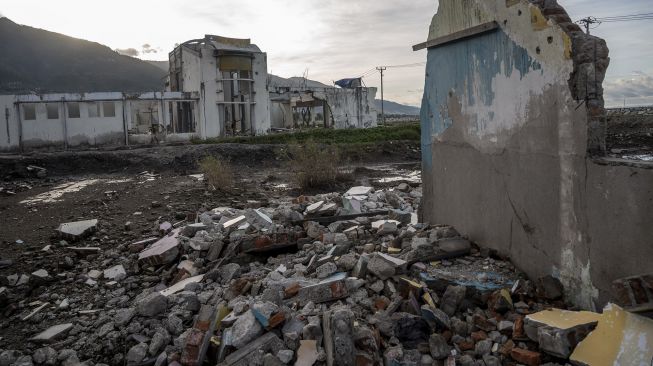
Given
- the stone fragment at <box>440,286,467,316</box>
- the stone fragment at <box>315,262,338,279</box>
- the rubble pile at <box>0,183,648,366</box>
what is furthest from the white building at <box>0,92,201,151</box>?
the stone fragment at <box>440,286,467,316</box>

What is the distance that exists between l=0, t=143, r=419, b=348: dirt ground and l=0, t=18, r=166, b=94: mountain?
70.6 meters

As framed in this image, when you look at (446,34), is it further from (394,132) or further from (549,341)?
(394,132)

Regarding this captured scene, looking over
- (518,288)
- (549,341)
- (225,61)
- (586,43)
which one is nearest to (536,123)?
(586,43)

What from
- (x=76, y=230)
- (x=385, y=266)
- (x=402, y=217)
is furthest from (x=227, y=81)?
(x=385, y=266)

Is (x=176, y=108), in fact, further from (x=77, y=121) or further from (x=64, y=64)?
(x=64, y=64)

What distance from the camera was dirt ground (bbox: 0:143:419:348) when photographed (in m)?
6.86

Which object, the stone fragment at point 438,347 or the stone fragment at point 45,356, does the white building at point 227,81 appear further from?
the stone fragment at point 438,347

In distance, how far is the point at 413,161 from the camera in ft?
66.0

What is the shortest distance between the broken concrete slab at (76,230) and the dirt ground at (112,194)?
0.12 meters

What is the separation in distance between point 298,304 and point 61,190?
11.7 m

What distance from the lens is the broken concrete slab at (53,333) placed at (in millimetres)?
4430

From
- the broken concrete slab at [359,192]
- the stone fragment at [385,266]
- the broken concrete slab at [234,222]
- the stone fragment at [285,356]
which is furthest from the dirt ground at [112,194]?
the stone fragment at [385,266]

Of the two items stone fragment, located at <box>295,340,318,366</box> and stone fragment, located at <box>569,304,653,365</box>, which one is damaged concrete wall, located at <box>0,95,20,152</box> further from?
stone fragment, located at <box>569,304,653,365</box>

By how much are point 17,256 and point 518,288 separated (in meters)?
6.76
